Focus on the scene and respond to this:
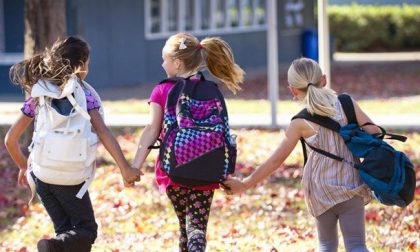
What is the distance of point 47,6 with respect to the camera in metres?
12.4

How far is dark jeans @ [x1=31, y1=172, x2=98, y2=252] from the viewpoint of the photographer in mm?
5961

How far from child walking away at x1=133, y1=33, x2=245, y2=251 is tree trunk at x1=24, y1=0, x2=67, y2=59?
21.0 ft

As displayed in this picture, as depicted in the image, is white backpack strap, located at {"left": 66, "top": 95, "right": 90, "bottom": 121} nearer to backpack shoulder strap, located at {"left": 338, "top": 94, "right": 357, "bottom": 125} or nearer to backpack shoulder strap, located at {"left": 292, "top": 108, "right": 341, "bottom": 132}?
backpack shoulder strap, located at {"left": 292, "top": 108, "right": 341, "bottom": 132}

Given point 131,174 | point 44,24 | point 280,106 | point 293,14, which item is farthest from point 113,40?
point 131,174

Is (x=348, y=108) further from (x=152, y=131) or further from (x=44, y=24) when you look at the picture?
(x=44, y=24)

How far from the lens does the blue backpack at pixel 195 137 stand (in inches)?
227

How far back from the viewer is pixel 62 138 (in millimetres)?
5824

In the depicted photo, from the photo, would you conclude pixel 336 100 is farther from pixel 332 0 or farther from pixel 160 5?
pixel 160 5

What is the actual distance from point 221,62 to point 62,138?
107 cm

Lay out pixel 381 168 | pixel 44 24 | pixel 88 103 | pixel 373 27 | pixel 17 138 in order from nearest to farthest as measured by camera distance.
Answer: pixel 381 168 → pixel 88 103 → pixel 17 138 → pixel 44 24 → pixel 373 27

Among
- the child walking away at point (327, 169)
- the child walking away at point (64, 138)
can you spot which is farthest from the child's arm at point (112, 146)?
the child walking away at point (327, 169)

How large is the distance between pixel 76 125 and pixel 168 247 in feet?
7.02

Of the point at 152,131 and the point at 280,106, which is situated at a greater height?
the point at 152,131

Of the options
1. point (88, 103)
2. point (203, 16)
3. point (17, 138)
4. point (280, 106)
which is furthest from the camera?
point (203, 16)
